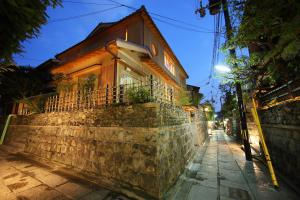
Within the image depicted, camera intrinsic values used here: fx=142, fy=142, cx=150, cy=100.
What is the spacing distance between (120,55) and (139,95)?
443cm

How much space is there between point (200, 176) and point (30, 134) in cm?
931

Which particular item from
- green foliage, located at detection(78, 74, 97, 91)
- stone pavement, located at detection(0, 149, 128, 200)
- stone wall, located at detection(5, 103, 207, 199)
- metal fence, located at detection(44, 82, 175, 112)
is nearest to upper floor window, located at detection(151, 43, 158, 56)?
green foliage, located at detection(78, 74, 97, 91)

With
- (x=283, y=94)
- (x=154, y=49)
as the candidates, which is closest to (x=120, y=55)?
(x=154, y=49)

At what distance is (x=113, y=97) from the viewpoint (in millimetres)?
5621

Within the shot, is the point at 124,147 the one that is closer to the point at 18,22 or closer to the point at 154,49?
the point at 18,22

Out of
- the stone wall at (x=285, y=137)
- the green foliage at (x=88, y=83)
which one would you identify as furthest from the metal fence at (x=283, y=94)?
the green foliage at (x=88, y=83)

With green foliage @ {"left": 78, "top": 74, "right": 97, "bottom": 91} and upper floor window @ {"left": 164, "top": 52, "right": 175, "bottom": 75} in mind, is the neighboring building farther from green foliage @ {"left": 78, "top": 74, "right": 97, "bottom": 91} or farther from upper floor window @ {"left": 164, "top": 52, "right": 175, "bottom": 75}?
upper floor window @ {"left": 164, "top": 52, "right": 175, "bottom": 75}

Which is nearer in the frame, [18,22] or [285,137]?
[18,22]

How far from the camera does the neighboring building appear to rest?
7.81m

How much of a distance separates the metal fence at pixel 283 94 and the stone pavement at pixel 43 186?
19.7 ft

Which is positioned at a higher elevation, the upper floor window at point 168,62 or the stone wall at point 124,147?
the upper floor window at point 168,62

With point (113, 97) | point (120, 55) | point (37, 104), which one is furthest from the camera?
point (37, 104)

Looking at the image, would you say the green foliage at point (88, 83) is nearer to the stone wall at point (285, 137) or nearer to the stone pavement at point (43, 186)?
the stone pavement at point (43, 186)

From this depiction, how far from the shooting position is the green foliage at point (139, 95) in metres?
4.45
